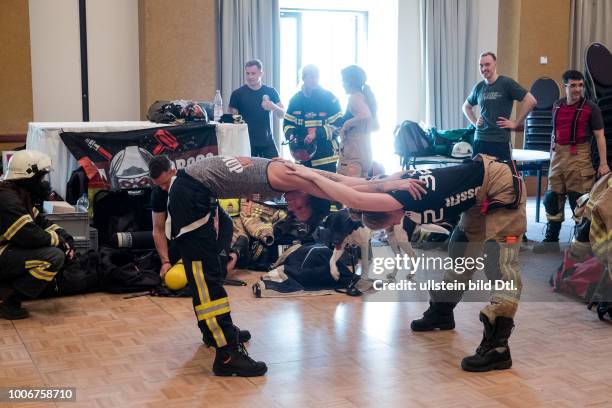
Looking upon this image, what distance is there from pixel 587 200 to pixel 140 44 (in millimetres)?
5582

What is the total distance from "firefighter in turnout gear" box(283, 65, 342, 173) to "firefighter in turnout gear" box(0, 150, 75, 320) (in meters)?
2.58

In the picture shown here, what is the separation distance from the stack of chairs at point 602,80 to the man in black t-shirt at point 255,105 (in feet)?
9.24

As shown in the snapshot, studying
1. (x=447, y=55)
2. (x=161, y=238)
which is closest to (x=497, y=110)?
(x=161, y=238)

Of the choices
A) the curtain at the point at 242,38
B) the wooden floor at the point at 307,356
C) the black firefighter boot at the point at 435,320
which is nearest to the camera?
the wooden floor at the point at 307,356

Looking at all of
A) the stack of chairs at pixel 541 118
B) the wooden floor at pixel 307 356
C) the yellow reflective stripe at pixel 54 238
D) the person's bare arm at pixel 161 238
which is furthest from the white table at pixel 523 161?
the yellow reflective stripe at pixel 54 238

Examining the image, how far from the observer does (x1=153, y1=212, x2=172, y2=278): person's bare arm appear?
18.1ft

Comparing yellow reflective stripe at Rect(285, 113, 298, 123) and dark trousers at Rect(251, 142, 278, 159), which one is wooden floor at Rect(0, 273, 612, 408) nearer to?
yellow reflective stripe at Rect(285, 113, 298, 123)

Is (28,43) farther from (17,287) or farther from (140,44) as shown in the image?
(17,287)

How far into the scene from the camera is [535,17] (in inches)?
424

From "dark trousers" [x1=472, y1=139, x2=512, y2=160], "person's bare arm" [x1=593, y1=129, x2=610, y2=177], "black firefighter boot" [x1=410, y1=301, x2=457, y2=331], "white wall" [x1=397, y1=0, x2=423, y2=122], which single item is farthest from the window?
"black firefighter boot" [x1=410, y1=301, x2=457, y2=331]

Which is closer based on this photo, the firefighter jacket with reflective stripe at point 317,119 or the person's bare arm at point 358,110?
the person's bare arm at point 358,110

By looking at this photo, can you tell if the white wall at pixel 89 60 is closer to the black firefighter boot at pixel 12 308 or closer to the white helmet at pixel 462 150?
the white helmet at pixel 462 150

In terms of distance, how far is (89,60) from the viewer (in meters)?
8.73

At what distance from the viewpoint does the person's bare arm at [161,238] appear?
552 centimetres
